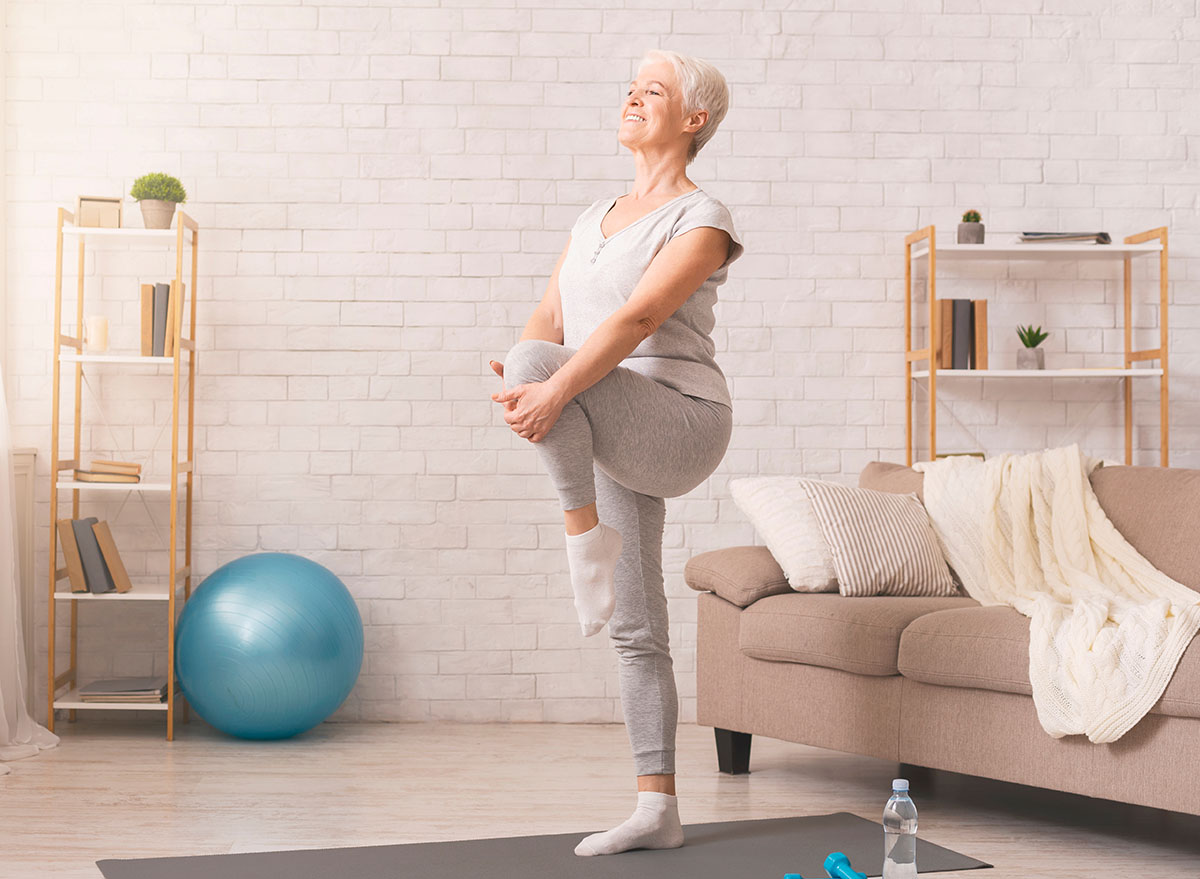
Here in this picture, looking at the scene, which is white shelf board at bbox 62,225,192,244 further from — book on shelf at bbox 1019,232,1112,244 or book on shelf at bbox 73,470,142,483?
book on shelf at bbox 1019,232,1112,244

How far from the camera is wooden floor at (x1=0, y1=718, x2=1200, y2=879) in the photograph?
7.83 ft

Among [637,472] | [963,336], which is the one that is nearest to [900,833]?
[637,472]

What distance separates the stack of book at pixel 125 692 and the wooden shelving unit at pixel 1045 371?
95.8 inches

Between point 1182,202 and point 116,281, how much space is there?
3.49m

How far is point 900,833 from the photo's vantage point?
1933 millimetres

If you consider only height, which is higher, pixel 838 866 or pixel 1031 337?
pixel 1031 337

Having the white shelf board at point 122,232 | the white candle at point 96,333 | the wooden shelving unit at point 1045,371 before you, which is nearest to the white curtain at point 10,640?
the white candle at point 96,333

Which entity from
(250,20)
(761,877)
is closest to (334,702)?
Answer: (761,877)

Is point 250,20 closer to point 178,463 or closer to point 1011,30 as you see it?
point 178,463

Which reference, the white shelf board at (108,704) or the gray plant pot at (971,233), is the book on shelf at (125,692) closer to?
the white shelf board at (108,704)

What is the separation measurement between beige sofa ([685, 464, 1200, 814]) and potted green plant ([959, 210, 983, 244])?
0.83 meters

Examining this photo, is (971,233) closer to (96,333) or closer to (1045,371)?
(1045,371)

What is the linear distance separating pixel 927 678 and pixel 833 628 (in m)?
0.25

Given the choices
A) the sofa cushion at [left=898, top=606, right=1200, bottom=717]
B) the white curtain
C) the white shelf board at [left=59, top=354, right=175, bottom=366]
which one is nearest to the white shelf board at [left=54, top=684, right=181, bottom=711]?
the white curtain
